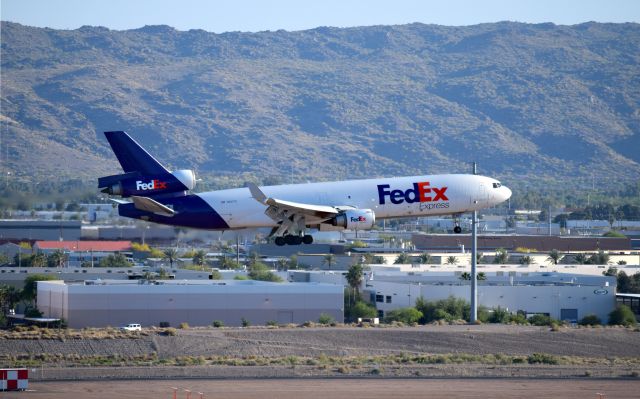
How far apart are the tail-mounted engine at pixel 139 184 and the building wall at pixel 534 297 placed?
103ft

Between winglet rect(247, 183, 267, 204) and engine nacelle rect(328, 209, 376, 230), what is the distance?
4.91 metres

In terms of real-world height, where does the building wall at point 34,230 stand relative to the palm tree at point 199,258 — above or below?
above

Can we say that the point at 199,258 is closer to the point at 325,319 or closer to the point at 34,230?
the point at 34,230

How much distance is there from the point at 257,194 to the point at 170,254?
3155 inches

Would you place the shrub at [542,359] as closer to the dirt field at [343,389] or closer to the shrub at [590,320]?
the dirt field at [343,389]

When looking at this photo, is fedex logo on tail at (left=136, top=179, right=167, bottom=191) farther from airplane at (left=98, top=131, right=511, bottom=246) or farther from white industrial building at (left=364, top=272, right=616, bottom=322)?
white industrial building at (left=364, top=272, right=616, bottom=322)

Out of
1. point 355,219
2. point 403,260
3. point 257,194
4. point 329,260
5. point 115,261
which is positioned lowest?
point 115,261

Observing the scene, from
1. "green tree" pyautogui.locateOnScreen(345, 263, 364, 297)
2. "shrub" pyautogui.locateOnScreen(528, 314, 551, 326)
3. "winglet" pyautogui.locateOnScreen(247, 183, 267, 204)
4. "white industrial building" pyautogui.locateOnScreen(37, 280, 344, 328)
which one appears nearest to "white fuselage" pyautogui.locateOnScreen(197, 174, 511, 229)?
"winglet" pyautogui.locateOnScreen(247, 183, 267, 204)

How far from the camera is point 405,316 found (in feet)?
347

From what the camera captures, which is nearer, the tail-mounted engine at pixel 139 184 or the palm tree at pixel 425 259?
the tail-mounted engine at pixel 139 184

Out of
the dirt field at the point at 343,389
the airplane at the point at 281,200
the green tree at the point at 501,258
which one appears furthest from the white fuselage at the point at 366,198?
the green tree at the point at 501,258

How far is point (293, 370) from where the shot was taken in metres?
72.8

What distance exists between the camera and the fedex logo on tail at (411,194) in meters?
87.9

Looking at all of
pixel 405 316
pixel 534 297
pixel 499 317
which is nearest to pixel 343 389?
pixel 499 317
